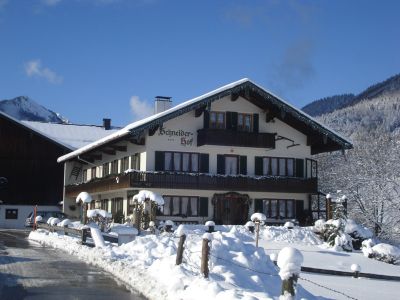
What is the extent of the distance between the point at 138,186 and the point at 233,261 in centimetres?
2056

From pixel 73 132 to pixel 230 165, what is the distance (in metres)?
27.3

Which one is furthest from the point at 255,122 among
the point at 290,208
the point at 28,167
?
the point at 28,167

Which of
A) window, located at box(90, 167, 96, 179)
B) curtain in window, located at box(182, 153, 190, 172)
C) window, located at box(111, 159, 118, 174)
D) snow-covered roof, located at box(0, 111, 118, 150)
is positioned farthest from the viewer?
snow-covered roof, located at box(0, 111, 118, 150)

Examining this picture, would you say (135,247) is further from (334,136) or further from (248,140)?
(334,136)

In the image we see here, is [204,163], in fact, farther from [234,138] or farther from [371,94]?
[371,94]

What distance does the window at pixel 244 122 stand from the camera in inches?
1532

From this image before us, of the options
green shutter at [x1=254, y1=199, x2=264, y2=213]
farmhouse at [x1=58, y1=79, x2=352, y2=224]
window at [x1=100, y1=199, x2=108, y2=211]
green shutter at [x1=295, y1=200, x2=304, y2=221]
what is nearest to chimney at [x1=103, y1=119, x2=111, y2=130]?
window at [x1=100, y1=199, x2=108, y2=211]

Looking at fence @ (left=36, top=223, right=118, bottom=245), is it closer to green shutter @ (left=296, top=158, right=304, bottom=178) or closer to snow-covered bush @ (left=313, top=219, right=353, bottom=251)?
snow-covered bush @ (left=313, top=219, right=353, bottom=251)

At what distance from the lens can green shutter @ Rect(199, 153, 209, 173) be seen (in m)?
37.8

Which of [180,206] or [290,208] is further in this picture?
[290,208]

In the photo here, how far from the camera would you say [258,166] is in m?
39.2

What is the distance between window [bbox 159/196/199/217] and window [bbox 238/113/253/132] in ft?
18.2

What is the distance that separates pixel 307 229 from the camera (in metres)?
34.0

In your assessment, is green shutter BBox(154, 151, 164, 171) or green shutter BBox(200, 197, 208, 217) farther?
green shutter BBox(200, 197, 208, 217)
